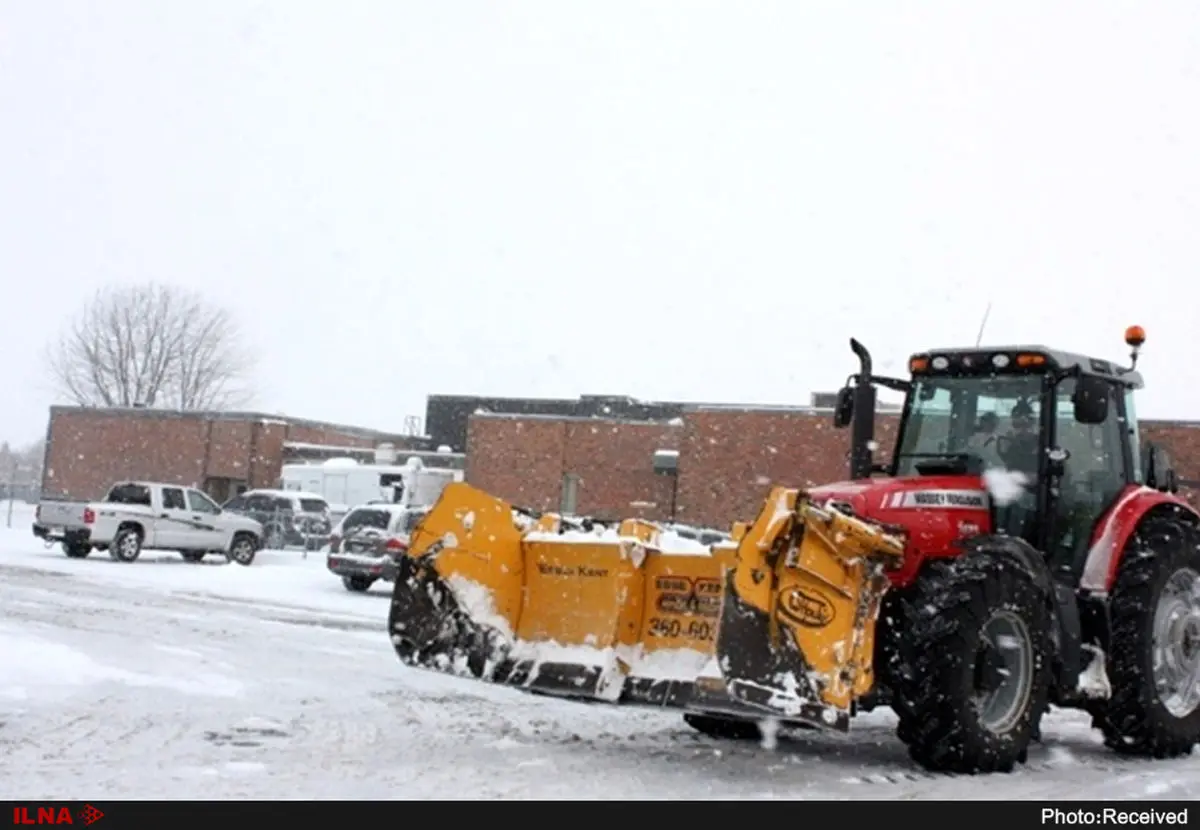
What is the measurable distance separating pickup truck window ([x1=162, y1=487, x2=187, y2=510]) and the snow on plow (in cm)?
2059

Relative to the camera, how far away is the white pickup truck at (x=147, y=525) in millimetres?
27453

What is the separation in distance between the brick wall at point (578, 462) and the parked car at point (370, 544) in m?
17.0

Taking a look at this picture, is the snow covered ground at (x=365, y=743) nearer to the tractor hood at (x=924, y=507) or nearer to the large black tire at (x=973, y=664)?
the large black tire at (x=973, y=664)

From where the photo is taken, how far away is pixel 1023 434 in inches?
365

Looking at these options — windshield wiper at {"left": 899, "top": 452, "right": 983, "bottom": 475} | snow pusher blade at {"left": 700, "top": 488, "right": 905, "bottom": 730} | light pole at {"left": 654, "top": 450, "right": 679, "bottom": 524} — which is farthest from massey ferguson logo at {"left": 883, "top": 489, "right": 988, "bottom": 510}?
light pole at {"left": 654, "top": 450, "right": 679, "bottom": 524}

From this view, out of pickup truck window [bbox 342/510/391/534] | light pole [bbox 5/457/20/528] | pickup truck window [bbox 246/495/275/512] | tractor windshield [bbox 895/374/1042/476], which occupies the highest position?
tractor windshield [bbox 895/374/1042/476]

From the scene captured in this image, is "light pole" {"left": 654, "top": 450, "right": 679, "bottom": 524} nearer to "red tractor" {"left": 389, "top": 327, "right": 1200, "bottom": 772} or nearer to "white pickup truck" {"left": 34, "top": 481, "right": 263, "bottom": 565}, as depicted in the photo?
"white pickup truck" {"left": 34, "top": 481, "right": 263, "bottom": 565}

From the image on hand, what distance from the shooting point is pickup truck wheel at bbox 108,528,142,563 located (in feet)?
90.0

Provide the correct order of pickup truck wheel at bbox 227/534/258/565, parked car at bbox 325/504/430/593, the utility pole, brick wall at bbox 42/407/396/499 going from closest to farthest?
parked car at bbox 325/504/430/593 → pickup truck wheel at bbox 227/534/258/565 → the utility pole → brick wall at bbox 42/407/396/499

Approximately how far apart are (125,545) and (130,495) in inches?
42.9

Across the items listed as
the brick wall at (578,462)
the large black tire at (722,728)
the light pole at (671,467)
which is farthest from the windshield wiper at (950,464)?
the brick wall at (578,462)

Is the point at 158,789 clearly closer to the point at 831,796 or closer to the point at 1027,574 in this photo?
the point at 831,796

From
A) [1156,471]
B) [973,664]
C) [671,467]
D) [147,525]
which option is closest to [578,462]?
[671,467]
